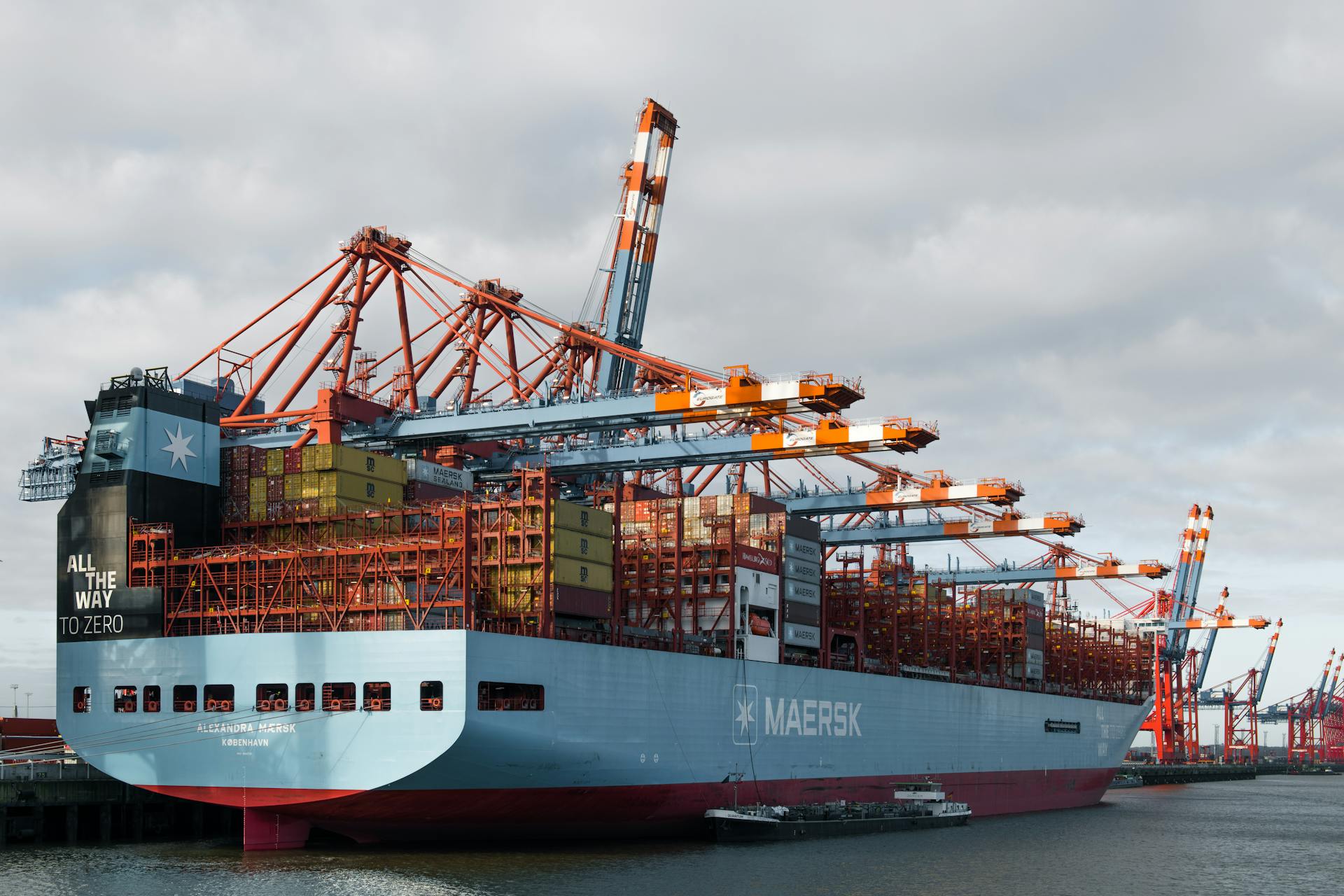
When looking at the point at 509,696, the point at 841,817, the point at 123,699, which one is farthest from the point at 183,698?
the point at 841,817

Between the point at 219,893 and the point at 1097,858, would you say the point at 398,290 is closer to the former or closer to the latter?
the point at 219,893

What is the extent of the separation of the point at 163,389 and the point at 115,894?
17.0 meters

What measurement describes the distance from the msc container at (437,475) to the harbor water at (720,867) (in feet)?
41.4

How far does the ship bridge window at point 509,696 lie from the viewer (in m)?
37.6

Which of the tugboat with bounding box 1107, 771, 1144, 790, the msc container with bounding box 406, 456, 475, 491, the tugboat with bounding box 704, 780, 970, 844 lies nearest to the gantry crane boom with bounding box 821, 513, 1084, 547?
the tugboat with bounding box 704, 780, 970, 844

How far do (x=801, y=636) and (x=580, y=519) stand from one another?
1432cm

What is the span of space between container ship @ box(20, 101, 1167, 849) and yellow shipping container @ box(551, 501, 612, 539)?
0.37ft

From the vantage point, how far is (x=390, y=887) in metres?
33.1

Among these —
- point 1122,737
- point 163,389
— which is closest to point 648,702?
point 163,389

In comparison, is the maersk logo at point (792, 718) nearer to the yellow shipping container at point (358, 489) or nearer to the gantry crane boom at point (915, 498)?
the gantry crane boom at point (915, 498)

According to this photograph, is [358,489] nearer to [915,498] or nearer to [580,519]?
[580,519]

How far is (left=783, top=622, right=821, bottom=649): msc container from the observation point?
51969 mm

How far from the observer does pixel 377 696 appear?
37.8 meters

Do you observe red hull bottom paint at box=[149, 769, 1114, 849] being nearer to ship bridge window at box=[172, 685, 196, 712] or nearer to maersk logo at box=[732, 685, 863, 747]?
maersk logo at box=[732, 685, 863, 747]
